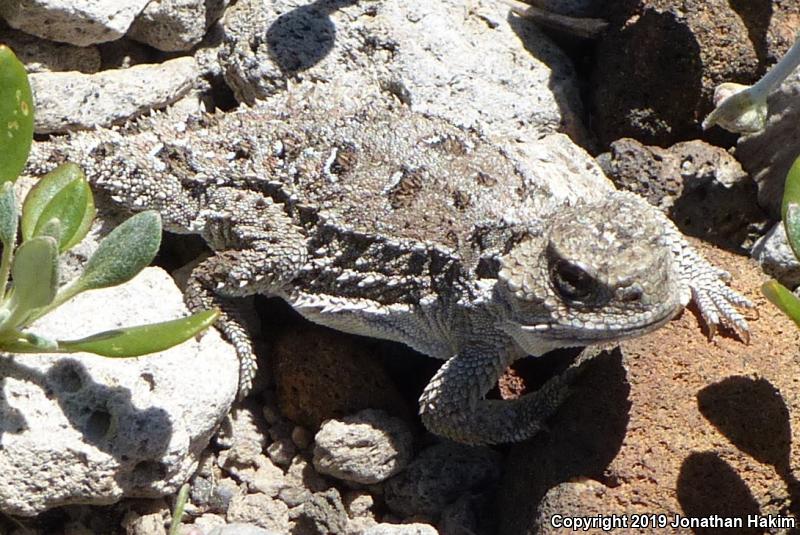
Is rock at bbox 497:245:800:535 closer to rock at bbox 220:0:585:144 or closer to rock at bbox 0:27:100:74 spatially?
rock at bbox 220:0:585:144

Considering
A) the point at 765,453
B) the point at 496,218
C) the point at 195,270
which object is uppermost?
the point at 496,218

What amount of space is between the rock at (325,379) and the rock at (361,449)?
A: 0.41 ft

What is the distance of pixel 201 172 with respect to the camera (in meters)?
4.78

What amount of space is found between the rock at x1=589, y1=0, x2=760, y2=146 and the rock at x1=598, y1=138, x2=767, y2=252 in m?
0.19

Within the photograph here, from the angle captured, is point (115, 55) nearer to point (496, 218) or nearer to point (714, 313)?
point (496, 218)

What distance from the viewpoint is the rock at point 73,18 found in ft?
15.9

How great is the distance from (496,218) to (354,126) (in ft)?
2.71

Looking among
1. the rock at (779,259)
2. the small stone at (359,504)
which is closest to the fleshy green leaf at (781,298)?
the rock at (779,259)

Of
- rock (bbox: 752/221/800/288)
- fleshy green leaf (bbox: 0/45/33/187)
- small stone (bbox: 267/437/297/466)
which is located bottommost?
small stone (bbox: 267/437/297/466)

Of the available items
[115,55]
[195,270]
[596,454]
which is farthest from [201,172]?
[596,454]

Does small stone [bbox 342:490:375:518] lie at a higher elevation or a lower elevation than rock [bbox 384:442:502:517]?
lower

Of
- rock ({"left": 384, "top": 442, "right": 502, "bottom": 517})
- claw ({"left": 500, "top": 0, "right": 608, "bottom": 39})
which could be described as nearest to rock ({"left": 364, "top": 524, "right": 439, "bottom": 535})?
rock ({"left": 384, "top": 442, "right": 502, "bottom": 517})

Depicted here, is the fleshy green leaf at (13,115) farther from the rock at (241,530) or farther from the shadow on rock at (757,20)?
the shadow on rock at (757,20)

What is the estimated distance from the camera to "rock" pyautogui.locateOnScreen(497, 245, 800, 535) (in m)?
4.13
